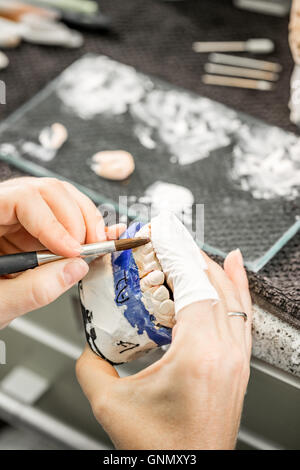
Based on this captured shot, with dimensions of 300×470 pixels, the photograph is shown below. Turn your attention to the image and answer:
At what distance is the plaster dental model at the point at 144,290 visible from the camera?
66 centimetres

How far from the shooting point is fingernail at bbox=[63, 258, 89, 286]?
676 millimetres

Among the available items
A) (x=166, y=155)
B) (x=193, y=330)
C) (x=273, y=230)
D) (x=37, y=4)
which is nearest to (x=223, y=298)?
(x=193, y=330)

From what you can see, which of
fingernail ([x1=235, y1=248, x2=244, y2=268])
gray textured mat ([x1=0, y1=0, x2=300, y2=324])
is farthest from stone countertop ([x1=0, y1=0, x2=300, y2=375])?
fingernail ([x1=235, y1=248, x2=244, y2=268])

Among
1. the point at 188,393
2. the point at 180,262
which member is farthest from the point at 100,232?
the point at 188,393

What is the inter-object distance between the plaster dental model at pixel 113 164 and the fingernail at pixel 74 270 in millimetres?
271

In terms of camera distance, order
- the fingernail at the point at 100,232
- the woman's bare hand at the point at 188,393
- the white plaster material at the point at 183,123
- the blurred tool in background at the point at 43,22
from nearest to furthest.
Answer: the woman's bare hand at the point at 188,393
the fingernail at the point at 100,232
the white plaster material at the point at 183,123
the blurred tool in background at the point at 43,22

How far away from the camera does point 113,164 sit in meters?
0.93

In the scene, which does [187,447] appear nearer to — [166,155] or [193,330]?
[193,330]

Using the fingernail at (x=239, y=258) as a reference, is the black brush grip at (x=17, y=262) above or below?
above

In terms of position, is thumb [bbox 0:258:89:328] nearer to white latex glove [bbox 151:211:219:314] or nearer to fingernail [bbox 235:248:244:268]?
white latex glove [bbox 151:211:219:314]

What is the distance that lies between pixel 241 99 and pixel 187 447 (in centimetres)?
66

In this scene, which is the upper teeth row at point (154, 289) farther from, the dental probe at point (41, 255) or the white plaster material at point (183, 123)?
the white plaster material at point (183, 123)

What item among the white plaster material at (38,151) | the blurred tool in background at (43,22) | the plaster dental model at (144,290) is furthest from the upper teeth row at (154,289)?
the blurred tool in background at (43,22)

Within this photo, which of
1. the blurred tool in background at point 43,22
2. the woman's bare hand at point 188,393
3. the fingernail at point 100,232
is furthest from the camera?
the blurred tool in background at point 43,22
